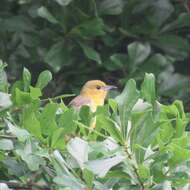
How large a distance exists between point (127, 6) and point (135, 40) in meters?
0.28

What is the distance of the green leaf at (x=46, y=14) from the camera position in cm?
555

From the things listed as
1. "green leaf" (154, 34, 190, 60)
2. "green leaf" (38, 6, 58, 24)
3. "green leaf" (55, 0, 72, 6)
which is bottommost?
"green leaf" (154, 34, 190, 60)

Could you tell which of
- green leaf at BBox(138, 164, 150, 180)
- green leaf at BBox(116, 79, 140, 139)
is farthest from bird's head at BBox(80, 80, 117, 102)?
green leaf at BBox(138, 164, 150, 180)

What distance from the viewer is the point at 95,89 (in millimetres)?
6102

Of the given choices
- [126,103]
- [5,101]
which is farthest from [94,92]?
[126,103]

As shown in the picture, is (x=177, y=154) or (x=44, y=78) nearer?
(x=177, y=154)

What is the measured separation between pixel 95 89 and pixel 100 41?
361 mm

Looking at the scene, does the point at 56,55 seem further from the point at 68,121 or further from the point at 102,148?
the point at 102,148

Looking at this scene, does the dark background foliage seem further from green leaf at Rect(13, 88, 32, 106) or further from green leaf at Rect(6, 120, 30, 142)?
green leaf at Rect(6, 120, 30, 142)

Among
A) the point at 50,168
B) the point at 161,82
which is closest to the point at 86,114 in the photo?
the point at 50,168

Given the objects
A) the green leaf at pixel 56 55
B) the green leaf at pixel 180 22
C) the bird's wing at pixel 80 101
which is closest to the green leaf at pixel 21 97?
the bird's wing at pixel 80 101

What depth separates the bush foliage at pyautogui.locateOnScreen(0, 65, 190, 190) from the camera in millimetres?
2613

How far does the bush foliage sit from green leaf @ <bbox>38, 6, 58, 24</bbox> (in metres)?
2.60

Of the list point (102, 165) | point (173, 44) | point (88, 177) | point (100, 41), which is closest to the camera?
point (102, 165)
